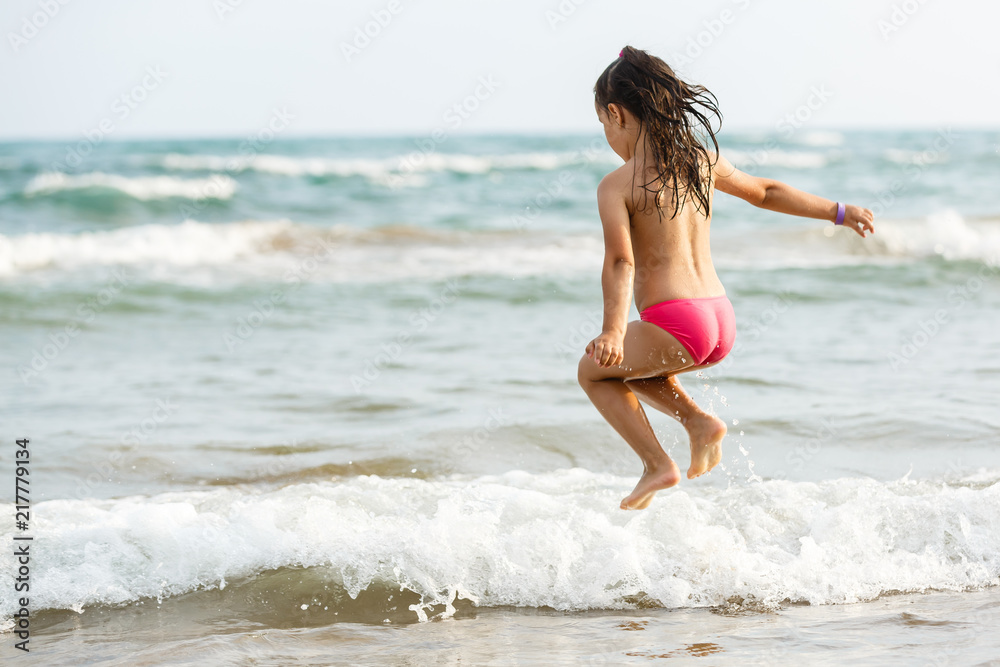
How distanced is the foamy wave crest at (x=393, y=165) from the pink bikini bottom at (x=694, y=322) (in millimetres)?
20644

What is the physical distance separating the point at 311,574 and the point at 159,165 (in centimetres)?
2790

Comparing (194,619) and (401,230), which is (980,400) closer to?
(194,619)

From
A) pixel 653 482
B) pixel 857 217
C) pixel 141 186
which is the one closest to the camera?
pixel 653 482

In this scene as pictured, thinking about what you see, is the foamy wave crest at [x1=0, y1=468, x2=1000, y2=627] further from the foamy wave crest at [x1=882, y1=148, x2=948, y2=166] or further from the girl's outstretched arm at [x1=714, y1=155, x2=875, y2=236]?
the foamy wave crest at [x1=882, y1=148, x2=948, y2=166]

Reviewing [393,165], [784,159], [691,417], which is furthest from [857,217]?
[784,159]

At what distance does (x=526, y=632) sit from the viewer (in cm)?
294

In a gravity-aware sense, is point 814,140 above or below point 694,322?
above

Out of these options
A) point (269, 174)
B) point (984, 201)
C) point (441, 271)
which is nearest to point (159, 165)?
point (269, 174)

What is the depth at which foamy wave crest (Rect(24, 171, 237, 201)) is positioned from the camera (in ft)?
59.9

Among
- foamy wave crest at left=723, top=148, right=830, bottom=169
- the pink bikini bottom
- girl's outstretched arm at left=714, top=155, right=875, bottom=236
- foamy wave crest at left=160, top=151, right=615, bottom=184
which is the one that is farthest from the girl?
foamy wave crest at left=723, top=148, right=830, bottom=169

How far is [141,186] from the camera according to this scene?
19.7m

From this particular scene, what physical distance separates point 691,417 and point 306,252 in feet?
35.7

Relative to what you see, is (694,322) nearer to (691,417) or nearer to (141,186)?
(691,417)

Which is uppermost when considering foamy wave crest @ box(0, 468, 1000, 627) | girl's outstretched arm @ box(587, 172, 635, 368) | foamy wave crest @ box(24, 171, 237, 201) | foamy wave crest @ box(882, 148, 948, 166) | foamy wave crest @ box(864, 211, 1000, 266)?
foamy wave crest @ box(882, 148, 948, 166)
